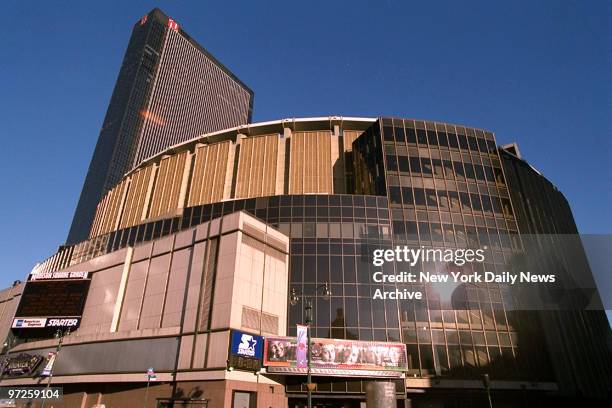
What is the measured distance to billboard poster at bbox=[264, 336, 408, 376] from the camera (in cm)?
3275

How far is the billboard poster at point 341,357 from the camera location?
32.8m

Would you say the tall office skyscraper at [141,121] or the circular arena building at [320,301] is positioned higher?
the tall office skyscraper at [141,121]

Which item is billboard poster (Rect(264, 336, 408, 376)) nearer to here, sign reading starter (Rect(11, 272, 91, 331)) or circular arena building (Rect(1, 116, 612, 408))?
circular arena building (Rect(1, 116, 612, 408))

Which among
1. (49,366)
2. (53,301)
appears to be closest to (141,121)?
(53,301)

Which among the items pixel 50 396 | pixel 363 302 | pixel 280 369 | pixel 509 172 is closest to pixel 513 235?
pixel 509 172

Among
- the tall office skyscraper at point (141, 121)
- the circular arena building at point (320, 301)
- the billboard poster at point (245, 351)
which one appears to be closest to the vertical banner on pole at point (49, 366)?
the circular arena building at point (320, 301)

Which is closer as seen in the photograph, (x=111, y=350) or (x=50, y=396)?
(x=111, y=350)

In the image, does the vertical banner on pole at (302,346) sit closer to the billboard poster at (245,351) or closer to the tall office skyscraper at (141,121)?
the billboard poster at (245,351)

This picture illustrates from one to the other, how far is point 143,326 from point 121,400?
6.46m

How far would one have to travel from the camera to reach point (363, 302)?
1513 inches

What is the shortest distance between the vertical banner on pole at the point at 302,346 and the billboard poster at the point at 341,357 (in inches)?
44.1

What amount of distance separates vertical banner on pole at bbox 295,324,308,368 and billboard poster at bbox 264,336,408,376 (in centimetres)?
112

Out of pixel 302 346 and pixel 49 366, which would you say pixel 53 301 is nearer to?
pixel 49 366

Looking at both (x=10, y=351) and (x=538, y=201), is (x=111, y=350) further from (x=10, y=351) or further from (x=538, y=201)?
(x=538, y=201)
